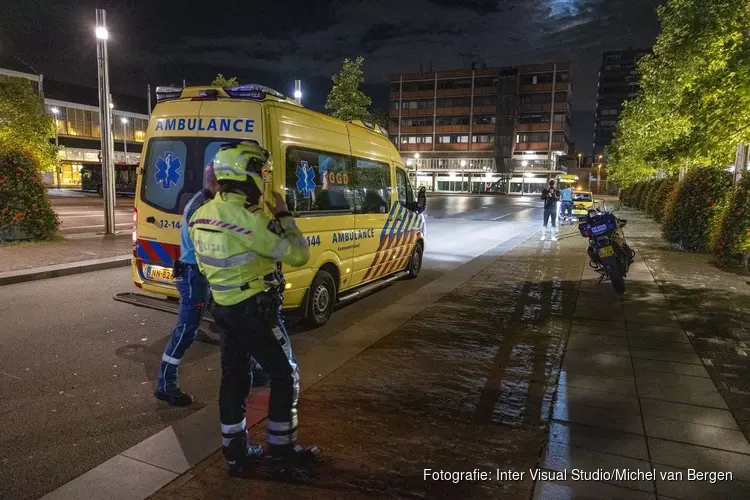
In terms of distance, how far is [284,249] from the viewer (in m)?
2.79

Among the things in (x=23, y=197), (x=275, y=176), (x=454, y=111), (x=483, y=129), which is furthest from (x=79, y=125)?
(x=275, y=176)

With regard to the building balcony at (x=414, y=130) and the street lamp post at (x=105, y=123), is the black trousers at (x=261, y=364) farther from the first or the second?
the building balcony at (x=414, y=130)

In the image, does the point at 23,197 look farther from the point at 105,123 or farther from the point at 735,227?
the point at 735,227

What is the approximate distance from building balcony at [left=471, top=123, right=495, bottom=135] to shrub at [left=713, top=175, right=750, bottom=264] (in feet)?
228

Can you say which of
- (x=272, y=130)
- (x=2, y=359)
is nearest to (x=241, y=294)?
(x=272, y=130)

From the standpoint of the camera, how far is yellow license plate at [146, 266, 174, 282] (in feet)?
18.5

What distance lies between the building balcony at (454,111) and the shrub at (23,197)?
7398 centimetres

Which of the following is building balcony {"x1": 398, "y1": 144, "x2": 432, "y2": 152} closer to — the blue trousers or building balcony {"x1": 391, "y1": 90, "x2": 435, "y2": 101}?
building balcony {"x1": 391, "y1": 90, "x2": 435, "y2": 101}

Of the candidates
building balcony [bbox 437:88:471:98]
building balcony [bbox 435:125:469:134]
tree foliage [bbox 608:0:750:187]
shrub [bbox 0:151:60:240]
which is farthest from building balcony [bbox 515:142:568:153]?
shrub [bbox 0:151:60:240]

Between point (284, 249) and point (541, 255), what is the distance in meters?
11.0

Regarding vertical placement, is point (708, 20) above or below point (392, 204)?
above

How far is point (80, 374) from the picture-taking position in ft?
14.9

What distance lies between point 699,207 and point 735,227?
2567mm

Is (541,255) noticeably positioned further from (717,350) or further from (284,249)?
(284,249)
